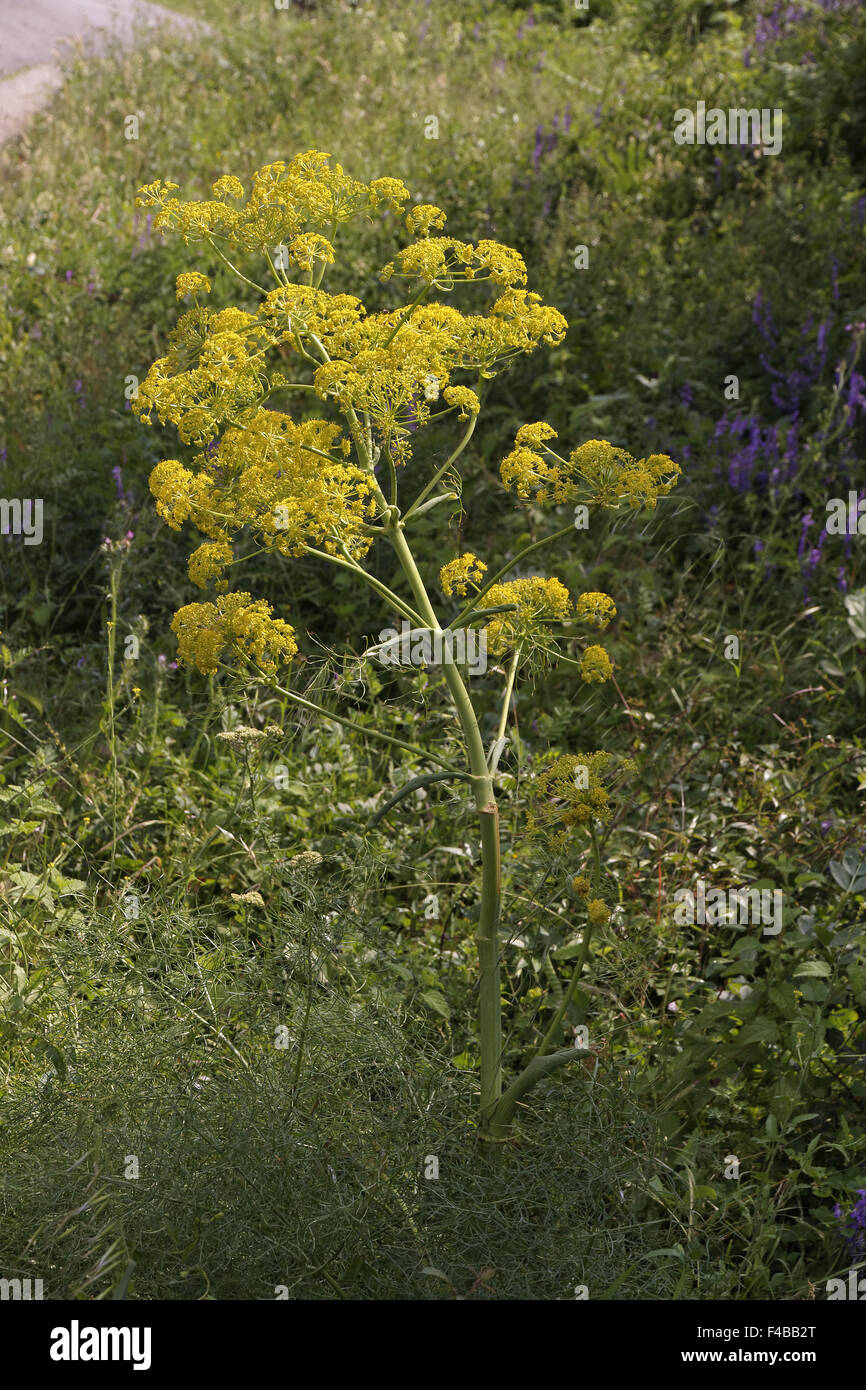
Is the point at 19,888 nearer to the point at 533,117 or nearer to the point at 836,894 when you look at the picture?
the point at 836,894

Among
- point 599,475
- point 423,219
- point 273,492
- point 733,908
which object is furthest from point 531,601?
point 733,908

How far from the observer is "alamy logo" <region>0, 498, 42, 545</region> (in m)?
4.71

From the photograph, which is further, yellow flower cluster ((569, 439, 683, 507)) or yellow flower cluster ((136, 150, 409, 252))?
yellow flower cluster ((136, 150, 409, 252))

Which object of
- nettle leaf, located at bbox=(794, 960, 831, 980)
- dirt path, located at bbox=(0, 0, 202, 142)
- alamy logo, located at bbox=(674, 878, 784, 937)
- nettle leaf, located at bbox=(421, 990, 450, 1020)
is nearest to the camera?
nettle leaf, located at bbox=(794, 960, 831, 980)

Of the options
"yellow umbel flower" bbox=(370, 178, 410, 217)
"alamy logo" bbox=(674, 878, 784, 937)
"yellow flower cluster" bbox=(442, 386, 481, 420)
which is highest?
"yellow umbel flower" bbox=(370, 178, 410, 217)

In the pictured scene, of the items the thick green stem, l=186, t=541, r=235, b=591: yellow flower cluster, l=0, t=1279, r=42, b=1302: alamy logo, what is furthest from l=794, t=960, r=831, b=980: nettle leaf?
l=0, t=1279, r=42, b=1302: alamy logo

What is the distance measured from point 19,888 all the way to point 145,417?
1449 millimetres

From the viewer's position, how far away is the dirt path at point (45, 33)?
27.9ft

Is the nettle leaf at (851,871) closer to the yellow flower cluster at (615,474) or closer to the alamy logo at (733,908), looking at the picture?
the alamy logo at (733,908)

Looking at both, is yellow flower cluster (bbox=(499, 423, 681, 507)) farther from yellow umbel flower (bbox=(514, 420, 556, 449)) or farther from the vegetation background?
the vegetation background

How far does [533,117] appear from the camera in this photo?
23.5 ft

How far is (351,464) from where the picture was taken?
2.34 m

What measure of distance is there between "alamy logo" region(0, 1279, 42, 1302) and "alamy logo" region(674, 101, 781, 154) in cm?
610

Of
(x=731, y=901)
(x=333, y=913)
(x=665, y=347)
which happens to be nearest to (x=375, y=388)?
(x=333, y=913)
